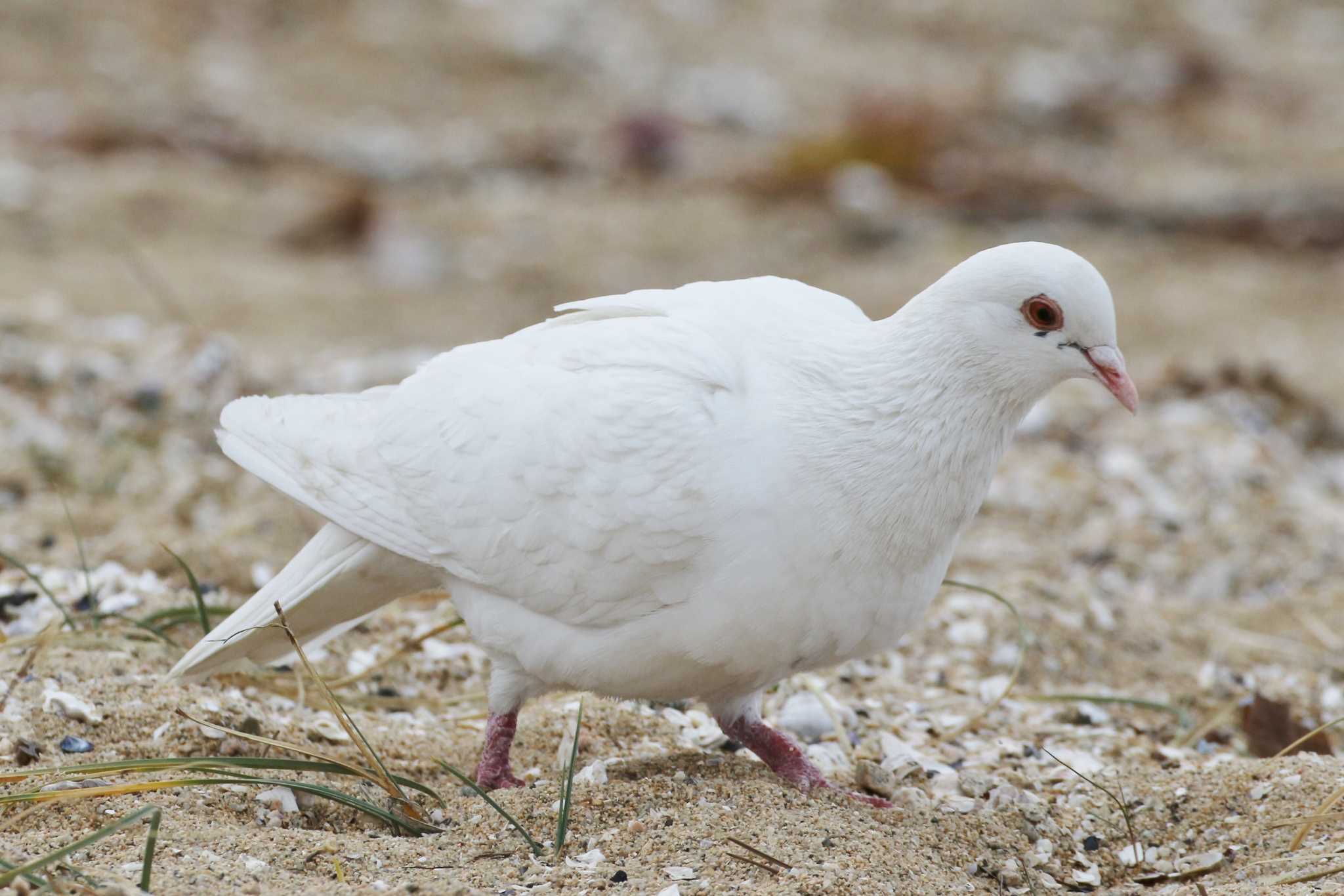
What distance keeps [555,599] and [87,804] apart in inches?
41.8

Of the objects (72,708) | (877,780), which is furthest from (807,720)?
(72,708)

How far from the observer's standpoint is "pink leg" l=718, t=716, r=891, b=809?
3.50 metres

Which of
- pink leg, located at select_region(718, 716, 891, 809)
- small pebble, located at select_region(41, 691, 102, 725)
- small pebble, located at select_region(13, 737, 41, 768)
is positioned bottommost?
small pebble, located at select_region(13, 737, 41, 768)

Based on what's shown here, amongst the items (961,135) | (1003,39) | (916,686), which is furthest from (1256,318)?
(1003,39)

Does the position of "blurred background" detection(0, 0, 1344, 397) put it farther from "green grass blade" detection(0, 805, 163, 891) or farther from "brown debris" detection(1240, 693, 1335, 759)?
"green grass blade" detection(0, 805, 163, 891)

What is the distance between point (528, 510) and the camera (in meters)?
3.26

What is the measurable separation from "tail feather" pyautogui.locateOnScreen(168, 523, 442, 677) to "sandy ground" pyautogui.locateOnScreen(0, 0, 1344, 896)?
0.45ft

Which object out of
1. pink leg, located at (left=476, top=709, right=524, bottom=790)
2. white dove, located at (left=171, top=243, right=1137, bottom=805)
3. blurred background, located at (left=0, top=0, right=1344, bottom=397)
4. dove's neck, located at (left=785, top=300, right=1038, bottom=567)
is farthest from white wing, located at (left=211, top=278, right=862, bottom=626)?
blurred background, located at (left=0, top=0, right=1344, bottom=397)

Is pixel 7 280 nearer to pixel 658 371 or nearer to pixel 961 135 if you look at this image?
pixel 658 371

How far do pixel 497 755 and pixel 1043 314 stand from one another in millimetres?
1623

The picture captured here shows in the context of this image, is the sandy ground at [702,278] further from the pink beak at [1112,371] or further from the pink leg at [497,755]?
the pink beak at [1112,371]

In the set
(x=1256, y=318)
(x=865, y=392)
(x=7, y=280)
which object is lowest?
(x=7, y=280)

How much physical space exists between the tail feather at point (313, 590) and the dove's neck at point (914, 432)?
105 cm

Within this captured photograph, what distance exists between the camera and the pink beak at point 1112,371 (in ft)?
10.2
